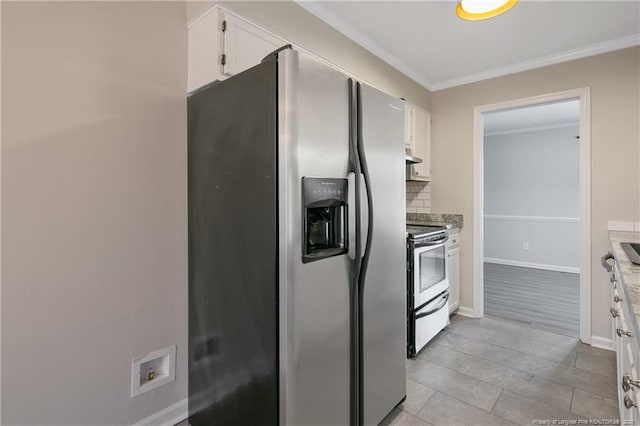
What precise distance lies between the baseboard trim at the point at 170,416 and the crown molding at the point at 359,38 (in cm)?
251

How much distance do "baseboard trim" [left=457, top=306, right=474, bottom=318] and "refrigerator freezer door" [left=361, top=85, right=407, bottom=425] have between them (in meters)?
1.84

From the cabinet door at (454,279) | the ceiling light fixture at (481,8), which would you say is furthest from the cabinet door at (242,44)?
the cabinet door at (454,279)

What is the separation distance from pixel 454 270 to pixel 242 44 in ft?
9.28

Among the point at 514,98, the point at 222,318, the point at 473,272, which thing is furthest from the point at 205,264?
the point at 514,98

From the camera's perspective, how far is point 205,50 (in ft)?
5.46

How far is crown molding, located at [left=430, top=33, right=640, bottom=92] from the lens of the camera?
2.59m

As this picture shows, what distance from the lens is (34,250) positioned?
4.28 ft

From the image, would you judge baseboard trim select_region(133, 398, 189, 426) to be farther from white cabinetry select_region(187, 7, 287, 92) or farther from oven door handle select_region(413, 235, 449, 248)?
oven door handle select_region(413, 235, 449, 248)

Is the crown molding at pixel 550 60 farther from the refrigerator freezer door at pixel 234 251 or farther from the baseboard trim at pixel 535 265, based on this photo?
the baseboard trim at pixel 535 265

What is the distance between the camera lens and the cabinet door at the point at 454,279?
3.23 m

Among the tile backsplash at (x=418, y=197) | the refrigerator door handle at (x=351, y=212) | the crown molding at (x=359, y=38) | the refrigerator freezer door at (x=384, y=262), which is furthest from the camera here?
Answer: the tile backsplash at (x=418, y=197)

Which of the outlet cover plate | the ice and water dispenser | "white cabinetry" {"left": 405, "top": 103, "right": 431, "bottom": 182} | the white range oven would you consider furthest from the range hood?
the outlet cover plate

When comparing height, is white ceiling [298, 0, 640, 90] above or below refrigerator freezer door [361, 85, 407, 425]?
above

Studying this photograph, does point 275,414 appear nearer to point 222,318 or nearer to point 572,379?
point 222,318
